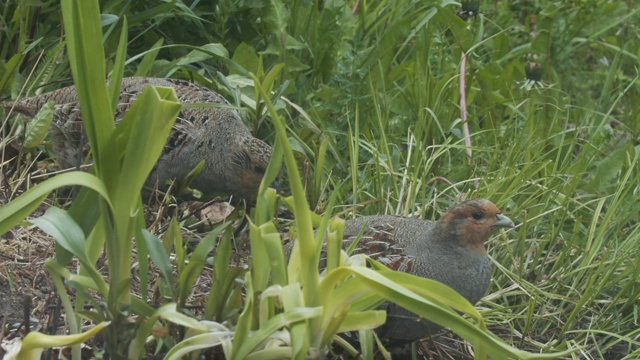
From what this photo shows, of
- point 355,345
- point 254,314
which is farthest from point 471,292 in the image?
point 254,314

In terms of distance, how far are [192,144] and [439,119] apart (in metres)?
1.33

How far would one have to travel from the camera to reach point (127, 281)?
2.99 m

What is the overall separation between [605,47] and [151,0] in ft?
10.0

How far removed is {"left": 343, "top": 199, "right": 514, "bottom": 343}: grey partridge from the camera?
3951 mm

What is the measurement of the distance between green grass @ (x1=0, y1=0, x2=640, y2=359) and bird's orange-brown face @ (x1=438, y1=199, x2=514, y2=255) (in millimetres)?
377

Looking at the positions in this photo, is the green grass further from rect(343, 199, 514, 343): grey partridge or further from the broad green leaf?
the broad green leaf

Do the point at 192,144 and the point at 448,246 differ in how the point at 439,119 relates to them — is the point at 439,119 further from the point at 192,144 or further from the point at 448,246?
the point at 448,246

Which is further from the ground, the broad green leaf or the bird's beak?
the broad green leaf

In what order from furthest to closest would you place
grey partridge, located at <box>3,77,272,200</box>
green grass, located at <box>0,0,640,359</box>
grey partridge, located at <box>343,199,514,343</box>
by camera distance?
1. grey partridge, located at <box>3,77,272,200</box>
2. green grass, located at <box>0,0,640,359</box>
3. grey partridge, located at <box>343,199,514,343</box>

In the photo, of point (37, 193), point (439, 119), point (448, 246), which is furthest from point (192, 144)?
point (37, 193)

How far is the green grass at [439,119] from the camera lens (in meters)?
4.45

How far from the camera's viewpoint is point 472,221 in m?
4.01

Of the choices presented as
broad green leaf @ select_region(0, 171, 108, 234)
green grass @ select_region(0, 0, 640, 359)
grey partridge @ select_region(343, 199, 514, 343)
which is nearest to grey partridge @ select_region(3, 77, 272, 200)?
green grass @ select_region(0, 0, 640, 359)

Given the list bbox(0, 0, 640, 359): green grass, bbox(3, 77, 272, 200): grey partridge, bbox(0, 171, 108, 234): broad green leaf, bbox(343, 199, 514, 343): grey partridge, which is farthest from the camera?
bbox(3, 77, 272, 200): grey partridge
